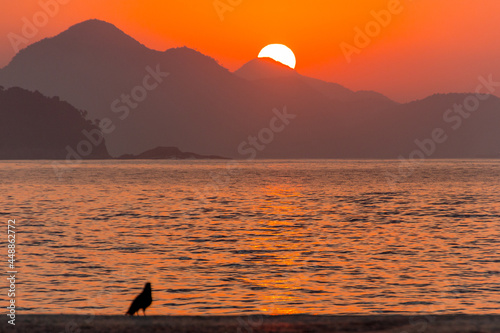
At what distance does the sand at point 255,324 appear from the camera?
11984 mm

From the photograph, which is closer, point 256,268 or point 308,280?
point 308,280

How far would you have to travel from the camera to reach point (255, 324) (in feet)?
41.0

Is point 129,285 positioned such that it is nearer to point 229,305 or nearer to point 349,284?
point 229,305

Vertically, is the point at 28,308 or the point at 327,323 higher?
the point at 327,323

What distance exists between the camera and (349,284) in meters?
26.5

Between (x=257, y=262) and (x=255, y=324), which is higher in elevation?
(x=255, y=324)

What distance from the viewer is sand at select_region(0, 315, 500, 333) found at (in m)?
12.0

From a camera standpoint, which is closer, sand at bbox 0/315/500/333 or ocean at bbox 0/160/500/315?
sand at bbox 0/315/500/333

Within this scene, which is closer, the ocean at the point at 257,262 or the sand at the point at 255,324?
the sand at the point at 255,324

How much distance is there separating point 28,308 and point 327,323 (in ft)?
41.3

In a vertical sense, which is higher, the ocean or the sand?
the sand

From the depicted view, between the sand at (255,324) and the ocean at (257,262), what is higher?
the sand at (255,324)

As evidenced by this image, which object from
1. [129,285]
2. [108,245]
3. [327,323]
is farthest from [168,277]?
[327,323]

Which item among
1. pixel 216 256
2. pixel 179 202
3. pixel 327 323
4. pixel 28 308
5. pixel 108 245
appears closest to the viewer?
pixel 327 323
